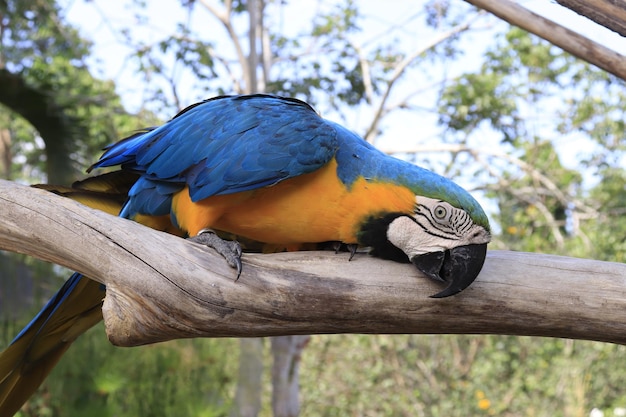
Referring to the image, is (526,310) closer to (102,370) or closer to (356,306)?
(356,306)

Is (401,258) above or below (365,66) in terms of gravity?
below

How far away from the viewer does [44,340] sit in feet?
6.79

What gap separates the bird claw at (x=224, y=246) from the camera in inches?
71.7

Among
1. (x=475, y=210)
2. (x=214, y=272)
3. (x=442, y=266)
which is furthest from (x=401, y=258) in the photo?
(x=214, y=272)

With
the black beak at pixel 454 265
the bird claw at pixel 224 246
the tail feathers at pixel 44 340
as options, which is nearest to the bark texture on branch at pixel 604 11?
the black beak at pixel 454 265

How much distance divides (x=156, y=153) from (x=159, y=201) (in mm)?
173

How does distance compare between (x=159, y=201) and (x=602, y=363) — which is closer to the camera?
(x=159, y=201)

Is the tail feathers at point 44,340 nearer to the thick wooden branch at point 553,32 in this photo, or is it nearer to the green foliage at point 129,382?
the thick wooden branch at point 553,32

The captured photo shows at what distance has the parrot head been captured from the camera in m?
1.85

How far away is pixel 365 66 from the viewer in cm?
634

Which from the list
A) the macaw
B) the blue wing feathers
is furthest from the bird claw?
the blue wing feathers

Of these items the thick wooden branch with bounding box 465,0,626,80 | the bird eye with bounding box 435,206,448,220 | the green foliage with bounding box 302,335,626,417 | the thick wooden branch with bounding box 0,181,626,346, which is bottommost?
the green foliage with bounding box 302,335,626,417

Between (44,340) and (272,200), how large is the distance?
86 cm

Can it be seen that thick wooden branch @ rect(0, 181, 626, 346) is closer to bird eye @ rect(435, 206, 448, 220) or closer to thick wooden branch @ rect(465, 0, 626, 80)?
bird eye @ rect(435, 206, 448, 220)
